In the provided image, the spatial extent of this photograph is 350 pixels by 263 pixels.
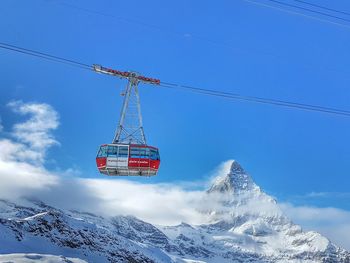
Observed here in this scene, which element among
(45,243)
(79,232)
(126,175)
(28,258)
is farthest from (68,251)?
(126,175)

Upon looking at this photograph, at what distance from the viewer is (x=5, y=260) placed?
→ 11788 centimetres

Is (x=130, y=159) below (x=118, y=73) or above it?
below

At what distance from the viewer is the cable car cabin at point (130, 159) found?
72250 mm

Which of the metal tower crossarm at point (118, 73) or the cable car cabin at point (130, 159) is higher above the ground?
the metal tower crossarm at point (118, 73)

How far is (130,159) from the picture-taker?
72.2 m

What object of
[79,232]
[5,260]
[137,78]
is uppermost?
[79,232]

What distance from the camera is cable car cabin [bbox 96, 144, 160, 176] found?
72.2 m

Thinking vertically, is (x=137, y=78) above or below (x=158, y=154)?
above

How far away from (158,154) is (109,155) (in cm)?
562

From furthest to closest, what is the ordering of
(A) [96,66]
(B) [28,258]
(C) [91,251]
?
(C) [91,251] < (B) [28,258] < (A) [96,66]

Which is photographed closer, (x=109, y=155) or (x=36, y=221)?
(x=109, y=155)

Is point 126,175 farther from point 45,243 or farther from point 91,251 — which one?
point 91,251

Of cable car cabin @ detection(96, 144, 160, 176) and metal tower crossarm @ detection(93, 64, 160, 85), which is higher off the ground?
metal tower crossarm @ detection(93, 64, 160, 85)

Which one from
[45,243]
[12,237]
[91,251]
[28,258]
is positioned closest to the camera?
[28,258]
